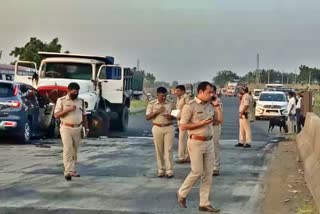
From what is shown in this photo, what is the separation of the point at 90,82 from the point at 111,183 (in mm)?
11866

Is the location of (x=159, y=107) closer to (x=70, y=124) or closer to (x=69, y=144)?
(x=70, y=124)

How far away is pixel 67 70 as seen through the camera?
24.2 m

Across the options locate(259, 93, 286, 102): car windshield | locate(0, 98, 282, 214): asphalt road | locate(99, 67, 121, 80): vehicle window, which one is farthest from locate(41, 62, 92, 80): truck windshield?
locate(259, 93, 286, 102): car windshield

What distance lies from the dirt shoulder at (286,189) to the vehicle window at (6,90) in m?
8.08

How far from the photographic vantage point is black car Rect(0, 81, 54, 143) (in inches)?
764

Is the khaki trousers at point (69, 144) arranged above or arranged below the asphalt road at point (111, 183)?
above

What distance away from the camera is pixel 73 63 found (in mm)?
24219

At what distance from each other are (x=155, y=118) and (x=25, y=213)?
432cm

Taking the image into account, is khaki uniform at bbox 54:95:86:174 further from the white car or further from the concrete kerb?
the white car

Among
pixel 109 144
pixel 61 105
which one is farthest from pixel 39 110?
pixel 61 105

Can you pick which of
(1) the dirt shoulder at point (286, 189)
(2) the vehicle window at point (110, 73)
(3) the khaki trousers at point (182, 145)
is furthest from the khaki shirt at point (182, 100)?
(2) the vehicle window at point (110, 73)

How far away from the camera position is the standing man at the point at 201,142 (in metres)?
9.32

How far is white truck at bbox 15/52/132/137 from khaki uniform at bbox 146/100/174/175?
9.80 m

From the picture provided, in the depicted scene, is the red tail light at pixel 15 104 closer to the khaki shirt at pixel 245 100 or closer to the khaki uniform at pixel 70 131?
the khaki shirt at pixel 245 100
